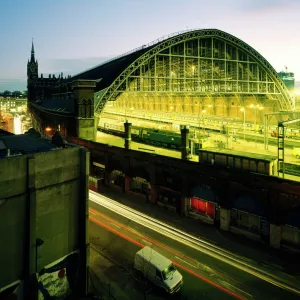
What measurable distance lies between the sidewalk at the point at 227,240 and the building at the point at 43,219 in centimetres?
1254

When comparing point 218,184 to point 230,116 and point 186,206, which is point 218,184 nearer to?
point 186,206

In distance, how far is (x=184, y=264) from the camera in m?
21.5

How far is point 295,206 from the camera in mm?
22766

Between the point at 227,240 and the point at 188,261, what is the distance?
5193 millimetres

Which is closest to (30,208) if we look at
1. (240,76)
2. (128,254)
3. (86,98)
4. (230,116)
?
→ (128,254)

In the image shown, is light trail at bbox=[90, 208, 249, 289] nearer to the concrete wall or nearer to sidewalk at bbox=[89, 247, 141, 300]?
sidewalk at bbox=[89, 247, 141, 300]

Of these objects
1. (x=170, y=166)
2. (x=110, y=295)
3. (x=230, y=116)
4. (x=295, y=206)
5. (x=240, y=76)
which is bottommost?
(x=110, y=295)

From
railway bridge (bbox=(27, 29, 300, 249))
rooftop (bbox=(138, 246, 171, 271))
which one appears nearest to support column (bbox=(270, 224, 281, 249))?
railway bridge (bbox=(27, 29, 300, 249))

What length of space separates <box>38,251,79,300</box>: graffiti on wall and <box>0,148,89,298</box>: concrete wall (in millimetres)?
410

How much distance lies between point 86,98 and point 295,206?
100 ft

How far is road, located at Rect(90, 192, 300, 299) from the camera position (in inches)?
728

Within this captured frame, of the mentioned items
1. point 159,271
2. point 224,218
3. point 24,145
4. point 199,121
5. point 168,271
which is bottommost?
point 168,271

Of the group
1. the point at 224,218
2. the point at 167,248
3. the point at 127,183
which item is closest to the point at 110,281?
the point at 167,248

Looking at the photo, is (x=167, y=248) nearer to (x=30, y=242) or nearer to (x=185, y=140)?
(x=30, y=242)
